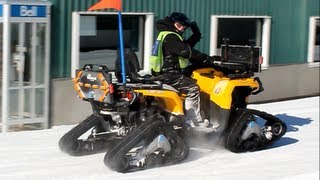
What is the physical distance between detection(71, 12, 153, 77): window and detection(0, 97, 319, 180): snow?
4.78 feet

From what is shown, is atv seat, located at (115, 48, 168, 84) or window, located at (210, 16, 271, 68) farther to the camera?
window, located at (210, 16, 271, 68)

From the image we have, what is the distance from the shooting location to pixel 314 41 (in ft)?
45.2

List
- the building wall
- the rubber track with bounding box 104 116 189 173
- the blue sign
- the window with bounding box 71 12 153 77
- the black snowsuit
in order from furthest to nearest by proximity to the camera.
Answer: the window with bounding box 71 12 153 77 → the building wall → the blue sign → the black snowsuit → the rubber track with bounding box 104 116 189 173

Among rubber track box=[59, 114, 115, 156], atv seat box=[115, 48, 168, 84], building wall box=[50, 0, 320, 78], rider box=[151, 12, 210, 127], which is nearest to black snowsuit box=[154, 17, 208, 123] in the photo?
rider box=[151, 12, 210, 127]

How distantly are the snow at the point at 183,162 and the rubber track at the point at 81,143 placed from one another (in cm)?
8

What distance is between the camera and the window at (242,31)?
38.8 feet

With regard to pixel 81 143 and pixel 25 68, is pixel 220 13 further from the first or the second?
pixel 81 143

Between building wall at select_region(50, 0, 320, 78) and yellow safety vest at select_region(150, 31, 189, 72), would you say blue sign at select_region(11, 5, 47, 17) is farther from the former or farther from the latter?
yellow safety vest at select_region(150, 31, 189, 72)

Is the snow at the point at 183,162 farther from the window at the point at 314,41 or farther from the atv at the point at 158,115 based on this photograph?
the window at the point at 314,41

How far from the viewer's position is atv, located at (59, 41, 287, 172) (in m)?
6.86

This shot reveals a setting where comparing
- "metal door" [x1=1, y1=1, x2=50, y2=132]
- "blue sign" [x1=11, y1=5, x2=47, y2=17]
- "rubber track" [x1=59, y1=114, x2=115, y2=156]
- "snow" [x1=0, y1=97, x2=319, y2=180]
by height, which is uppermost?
"blue sign" [x1=11, y1=5, x2=47, y2=17]

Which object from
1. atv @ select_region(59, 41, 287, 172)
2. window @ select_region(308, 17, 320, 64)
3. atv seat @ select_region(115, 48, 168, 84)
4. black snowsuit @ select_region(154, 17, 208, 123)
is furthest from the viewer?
window @ select_region(308, 17, 320, 64)

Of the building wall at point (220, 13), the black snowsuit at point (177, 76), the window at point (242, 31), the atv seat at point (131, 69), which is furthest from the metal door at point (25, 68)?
the window at point (242, 31)

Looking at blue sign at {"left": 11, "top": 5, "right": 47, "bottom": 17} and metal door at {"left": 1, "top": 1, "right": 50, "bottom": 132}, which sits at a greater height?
blue sign at {"left": 11, "top": 5, "right": 47, "bottom": 17}
